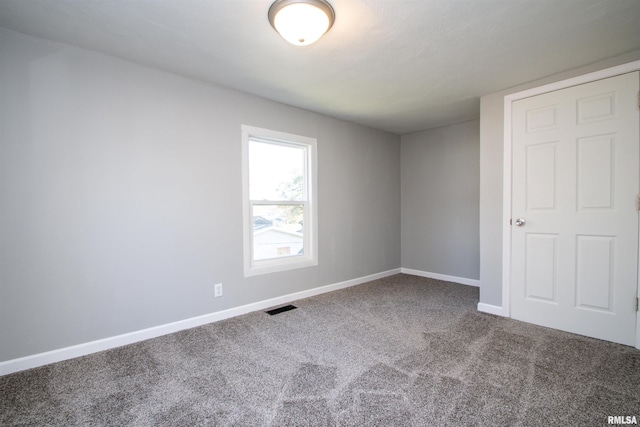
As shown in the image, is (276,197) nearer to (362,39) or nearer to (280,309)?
(280,309)

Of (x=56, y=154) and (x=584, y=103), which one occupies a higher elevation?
(x=584, y=103)

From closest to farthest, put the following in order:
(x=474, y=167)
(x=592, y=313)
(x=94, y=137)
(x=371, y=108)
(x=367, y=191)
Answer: (x=94, y=137)
(x=592, y=313)
(x=371, y=108)
(x=474, y=167)
(x=367, y=191)

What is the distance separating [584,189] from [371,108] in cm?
233

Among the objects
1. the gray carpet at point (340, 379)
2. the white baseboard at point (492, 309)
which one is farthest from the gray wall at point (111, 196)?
the white baseboard at point (492, 309)

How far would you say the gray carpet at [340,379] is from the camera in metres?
1.66

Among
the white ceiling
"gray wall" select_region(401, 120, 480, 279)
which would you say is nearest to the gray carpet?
"gray wall" select_region(401, 120, 480, 279)

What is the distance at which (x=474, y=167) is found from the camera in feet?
14.4

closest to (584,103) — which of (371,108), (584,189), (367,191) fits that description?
(584,189)

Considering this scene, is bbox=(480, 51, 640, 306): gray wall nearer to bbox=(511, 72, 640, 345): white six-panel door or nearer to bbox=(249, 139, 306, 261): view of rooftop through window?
bbox=(511, 72, 640, 345): white six-panel door

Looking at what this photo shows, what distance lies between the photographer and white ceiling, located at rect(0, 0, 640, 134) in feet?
6.14

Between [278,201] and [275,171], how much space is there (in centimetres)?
37

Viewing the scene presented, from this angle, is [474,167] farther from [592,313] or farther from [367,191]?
[592,313]

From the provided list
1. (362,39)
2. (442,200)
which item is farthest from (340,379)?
(442,200)

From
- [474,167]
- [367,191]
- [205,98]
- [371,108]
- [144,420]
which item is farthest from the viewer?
[367,191]
